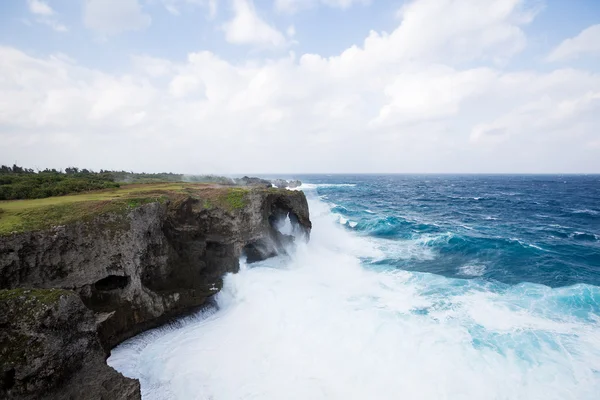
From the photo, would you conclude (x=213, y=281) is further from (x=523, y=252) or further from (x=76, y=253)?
(x=523, y=252)

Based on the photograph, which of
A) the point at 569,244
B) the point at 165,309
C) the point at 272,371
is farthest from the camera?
the point at 569,244

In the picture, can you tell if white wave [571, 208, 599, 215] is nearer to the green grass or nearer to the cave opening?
the green grass

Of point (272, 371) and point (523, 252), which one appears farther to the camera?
point (523, 252)

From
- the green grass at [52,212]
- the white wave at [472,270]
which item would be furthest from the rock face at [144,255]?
the white wave at [472,270]

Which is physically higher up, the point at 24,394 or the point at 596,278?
the point at 24,394

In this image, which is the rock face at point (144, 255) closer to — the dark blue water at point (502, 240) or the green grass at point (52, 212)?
the green grass at point (52, 212)

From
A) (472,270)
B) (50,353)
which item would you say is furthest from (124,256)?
(472,270)

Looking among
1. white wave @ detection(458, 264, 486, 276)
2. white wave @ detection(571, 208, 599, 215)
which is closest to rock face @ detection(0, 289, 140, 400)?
white wave @ detection(458, 264, 486, 276)

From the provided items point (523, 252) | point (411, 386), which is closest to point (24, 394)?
point (411, 386)
